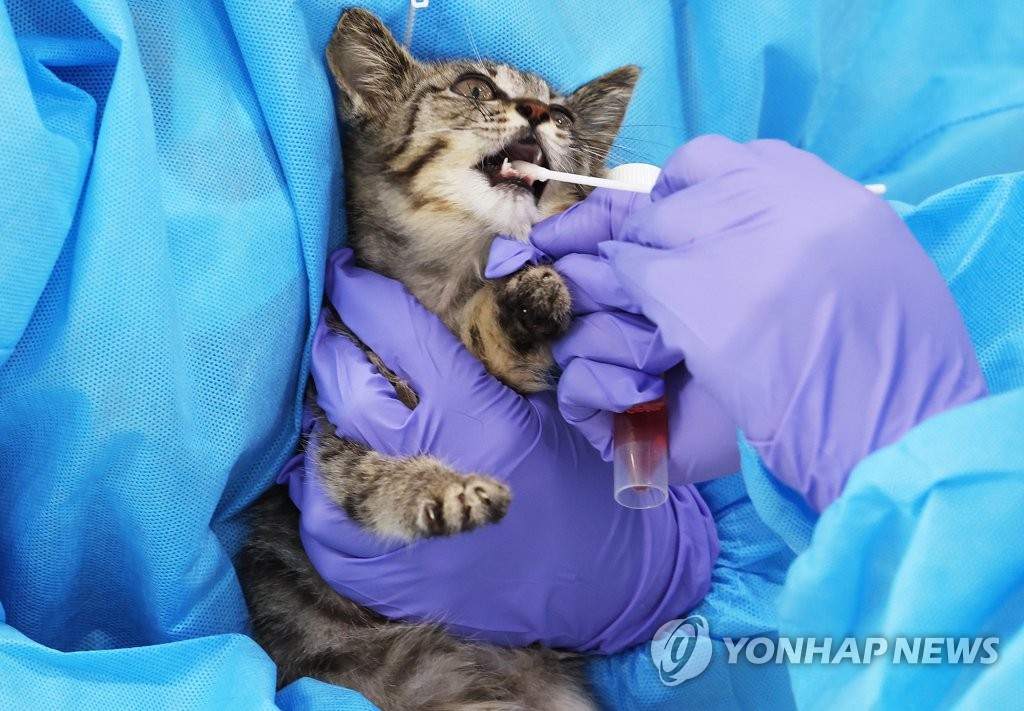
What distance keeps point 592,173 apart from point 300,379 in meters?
0.81

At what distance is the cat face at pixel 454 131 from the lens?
1.78 meters

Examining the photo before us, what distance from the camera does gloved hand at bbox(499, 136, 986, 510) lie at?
47.3 inches

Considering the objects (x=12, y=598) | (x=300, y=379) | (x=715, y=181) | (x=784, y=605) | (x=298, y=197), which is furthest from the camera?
(x=300, y=379)


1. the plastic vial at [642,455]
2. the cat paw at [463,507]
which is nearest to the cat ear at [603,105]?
the plastic vial at [642,455]

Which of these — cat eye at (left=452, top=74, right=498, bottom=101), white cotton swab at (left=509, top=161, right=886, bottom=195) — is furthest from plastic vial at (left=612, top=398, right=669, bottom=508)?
cat eye at (left=452, top=74, right=498, bottom=101)

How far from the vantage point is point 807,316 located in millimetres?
1233

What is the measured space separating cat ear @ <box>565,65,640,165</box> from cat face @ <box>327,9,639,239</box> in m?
0.02

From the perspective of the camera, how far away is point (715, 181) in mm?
1408

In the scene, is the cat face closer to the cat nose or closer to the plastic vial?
the cat nose

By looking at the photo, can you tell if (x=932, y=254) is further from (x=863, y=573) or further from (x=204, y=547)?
(x=204, y=547)

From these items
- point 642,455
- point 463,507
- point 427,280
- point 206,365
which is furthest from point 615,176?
point 206,365

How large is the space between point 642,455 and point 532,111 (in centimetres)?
76

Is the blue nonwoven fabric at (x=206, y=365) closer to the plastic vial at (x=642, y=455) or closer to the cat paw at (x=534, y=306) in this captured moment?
the plastic vial at (x=642, y=455)

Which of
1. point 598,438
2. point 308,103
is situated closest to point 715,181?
point 598,438
